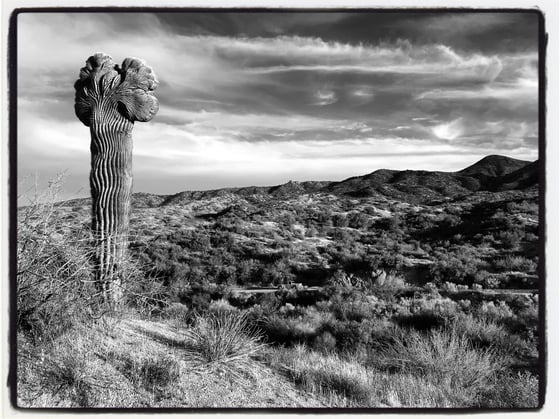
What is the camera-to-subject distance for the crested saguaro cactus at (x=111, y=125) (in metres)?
5.39

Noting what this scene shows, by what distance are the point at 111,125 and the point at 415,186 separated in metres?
34.7

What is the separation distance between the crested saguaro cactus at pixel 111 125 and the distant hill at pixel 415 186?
26.5 meters

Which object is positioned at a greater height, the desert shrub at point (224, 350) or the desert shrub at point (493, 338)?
the desert shrub at point (224, 350)

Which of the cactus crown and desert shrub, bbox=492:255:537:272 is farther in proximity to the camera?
desert shrub, bbox=492:255:537:272

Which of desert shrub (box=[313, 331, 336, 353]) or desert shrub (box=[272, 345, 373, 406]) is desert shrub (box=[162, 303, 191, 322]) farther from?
desert shrub (box=[272, 345, 373, 406])

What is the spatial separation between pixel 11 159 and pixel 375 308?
23.0ft

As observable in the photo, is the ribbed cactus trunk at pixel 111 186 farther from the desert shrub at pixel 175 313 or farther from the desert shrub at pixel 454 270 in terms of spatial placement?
the desert shrub at pixel 454 270

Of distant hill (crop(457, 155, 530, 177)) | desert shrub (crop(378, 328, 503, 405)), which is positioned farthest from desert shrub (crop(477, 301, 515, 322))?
distant hill (crop(457, 155, 530, 177))

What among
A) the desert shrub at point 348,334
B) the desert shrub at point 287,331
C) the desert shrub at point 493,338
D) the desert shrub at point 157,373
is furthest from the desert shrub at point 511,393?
the desert shrub at point 157,373

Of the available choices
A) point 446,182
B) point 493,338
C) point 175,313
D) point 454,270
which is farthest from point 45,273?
point 446,182

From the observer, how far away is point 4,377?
4.05 metres

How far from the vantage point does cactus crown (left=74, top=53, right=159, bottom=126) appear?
5.40 metres

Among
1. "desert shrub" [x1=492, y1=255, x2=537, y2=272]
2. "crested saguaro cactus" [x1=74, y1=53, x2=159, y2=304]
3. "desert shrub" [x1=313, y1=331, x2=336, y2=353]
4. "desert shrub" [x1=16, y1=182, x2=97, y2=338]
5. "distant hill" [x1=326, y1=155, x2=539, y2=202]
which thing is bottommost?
"desert shrub" [x1=313, y1=331, x2=336, y2=353]

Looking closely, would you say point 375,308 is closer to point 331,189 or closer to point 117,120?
point 117,120
